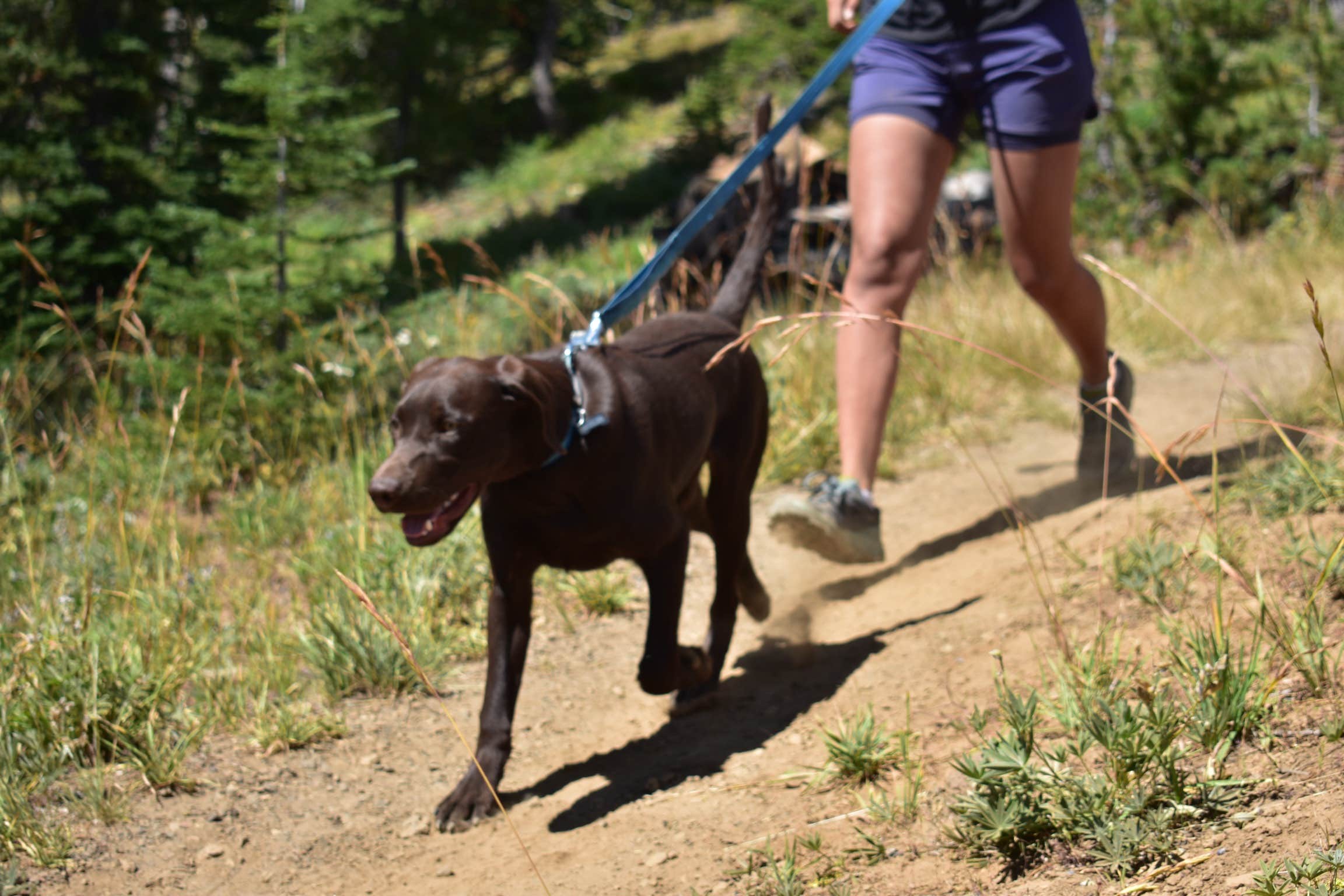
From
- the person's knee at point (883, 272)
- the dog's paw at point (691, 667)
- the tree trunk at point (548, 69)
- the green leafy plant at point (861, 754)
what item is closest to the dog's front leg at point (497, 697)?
the dog's paw at point (691, 667)

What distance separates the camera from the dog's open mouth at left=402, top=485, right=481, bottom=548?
241 cm

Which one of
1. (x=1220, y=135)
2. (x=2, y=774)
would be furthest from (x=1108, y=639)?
(x=1220, y=135)

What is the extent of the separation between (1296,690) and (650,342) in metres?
1.69

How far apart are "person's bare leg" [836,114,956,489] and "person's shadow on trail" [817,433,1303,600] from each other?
55 cm

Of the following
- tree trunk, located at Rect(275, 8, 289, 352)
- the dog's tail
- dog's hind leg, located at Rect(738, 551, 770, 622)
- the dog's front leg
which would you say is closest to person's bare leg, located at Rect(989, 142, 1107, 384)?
the dog's tail

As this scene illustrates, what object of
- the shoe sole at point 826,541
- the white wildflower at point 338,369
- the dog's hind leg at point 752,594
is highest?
the white wildflower at point 338,369

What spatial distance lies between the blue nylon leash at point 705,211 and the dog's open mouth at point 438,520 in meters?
0.35

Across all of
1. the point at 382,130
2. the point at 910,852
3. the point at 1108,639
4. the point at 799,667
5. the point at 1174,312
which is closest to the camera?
the point at 910,852

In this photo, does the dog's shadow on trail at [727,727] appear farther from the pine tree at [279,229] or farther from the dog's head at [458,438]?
the pine tree at [279,229]

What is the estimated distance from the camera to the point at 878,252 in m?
3.30

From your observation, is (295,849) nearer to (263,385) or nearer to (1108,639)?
(1108,639)

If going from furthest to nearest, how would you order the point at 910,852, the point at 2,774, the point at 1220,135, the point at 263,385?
1. the point at 1220,135
2. the point at 263,385
3. the point at 2,774
4. the point at 910,852

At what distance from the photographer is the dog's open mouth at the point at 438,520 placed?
2.41 meters

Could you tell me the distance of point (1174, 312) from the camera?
20.0ft
